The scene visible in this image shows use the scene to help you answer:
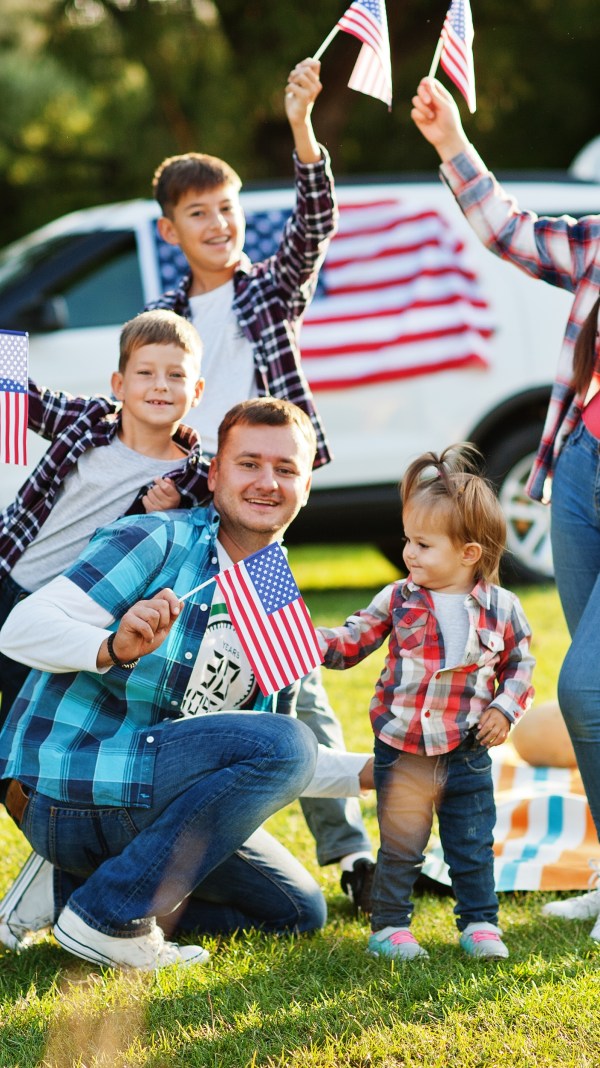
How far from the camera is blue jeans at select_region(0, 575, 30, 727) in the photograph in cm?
387

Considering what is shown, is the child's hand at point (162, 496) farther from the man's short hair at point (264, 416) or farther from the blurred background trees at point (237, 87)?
the blurred background trees at point (237, 87)

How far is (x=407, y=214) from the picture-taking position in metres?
8.37

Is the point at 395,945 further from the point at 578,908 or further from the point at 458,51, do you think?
the point at 458,51

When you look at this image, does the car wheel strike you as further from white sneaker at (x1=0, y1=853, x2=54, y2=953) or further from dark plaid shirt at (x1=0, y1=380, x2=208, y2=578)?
white sneaker at (x1=0, y1=853, x2=54, y2=953)

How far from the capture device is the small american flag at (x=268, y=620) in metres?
3.36

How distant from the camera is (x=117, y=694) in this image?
346 cm

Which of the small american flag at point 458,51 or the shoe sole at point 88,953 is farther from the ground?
the small american flag at point 458,51

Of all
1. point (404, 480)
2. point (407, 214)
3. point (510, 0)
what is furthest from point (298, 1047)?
point (510, 0)

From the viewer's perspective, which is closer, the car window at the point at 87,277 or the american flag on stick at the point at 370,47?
the american flag on stick at the point at 370,47

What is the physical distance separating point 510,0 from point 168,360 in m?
10.4

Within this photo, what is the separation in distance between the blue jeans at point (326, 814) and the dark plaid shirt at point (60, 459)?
0.70 m

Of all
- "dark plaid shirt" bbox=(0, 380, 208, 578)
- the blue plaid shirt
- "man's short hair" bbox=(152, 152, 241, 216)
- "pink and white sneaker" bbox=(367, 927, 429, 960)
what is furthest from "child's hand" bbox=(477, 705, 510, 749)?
"man's short hair" bbox=(152, 152, 241, 216)

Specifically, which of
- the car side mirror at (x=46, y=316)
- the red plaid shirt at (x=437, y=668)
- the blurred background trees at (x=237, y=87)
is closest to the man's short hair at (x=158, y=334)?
the red plaid shirt at (x=437, y=668)

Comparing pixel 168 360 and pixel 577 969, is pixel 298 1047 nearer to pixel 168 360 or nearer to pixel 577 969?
pixel 577 969
